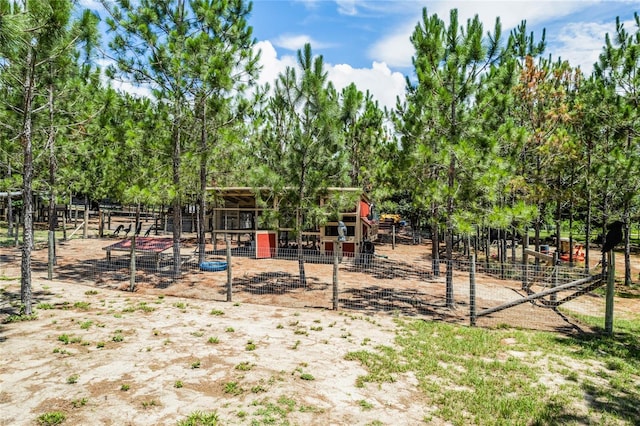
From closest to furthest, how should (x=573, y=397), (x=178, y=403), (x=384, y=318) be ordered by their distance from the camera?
(x=178, y=403) → (x=573, y=397) → (x=384, y=318)

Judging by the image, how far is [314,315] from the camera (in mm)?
8859

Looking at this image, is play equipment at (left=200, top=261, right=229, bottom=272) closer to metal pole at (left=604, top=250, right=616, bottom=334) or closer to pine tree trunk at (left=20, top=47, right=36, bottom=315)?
pine tree trunk at (left=20, top=47, right=36, bottom=315)

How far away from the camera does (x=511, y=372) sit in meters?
5.82

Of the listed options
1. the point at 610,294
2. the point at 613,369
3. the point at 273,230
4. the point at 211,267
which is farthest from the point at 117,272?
the point at 610,294

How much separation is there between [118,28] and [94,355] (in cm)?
1085

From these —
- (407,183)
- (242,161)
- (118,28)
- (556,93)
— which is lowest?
(407,183)

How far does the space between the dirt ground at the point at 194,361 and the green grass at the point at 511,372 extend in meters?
0.35

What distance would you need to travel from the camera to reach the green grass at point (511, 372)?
183 inches

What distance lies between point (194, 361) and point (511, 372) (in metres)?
4.93

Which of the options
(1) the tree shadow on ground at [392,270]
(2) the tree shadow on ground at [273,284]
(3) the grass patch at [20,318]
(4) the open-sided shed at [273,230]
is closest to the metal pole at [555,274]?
(1) the tree shadow on ground at [392,270]

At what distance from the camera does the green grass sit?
15.3 feet

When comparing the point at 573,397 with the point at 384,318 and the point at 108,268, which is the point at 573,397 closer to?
the point at 384,318

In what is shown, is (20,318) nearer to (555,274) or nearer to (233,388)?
(233,388)

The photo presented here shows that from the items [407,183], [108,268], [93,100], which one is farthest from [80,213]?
[407,183]
